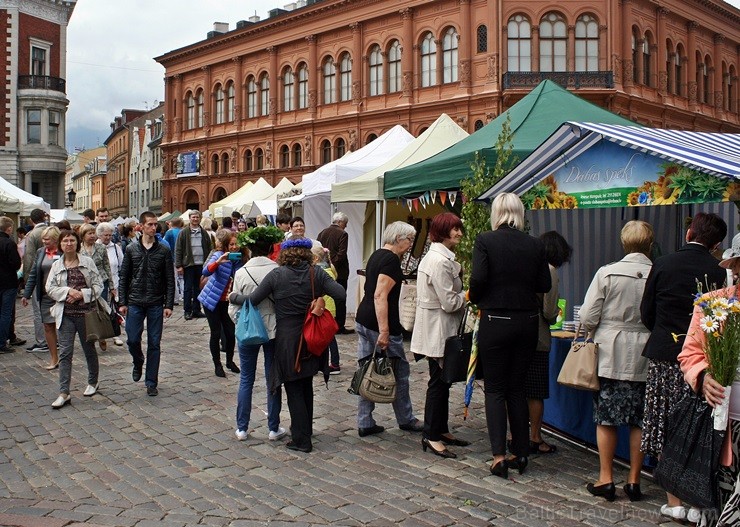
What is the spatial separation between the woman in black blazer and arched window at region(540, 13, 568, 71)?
34.6 m

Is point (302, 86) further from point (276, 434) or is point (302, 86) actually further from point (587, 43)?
point (276, 434)

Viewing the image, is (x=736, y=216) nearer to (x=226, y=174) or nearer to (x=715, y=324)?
(x=715, y=324)

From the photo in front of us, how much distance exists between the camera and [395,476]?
566 cm

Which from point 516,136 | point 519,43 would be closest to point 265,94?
point 519,43

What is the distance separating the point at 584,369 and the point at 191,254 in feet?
36.5

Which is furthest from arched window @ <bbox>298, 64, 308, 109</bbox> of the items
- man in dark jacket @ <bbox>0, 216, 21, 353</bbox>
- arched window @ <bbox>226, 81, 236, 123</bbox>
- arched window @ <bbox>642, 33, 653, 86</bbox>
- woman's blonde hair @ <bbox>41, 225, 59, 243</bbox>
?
woman's blonde hair @ <bbox>41, 225, 59, 243</bbox>

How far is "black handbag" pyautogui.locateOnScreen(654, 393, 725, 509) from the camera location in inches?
162

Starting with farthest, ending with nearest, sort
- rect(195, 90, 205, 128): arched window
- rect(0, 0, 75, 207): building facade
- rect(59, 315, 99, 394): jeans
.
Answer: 1. rect(195, 90, 205, 128): arched window
2. rect(0, 0, 75, 207): building facade
3. rect(59, 315, 99, 394): jeans

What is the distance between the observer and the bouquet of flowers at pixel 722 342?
156 inches

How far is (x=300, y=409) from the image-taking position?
6.29 meters

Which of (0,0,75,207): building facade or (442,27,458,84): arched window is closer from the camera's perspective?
(442,27,458,84): arched window

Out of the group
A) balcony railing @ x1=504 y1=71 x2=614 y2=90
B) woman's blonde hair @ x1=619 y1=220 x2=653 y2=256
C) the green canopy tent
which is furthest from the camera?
balcony railing @ x1=504 y1=71 x2=614 y2=90

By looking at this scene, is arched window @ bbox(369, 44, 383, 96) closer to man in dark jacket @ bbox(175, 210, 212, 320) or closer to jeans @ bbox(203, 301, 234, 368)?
man in dark jacket @ bbox(175, 210, 212, 320)

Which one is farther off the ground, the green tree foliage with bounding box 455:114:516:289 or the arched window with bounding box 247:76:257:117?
the arched window with bounding box 247:76:257:117
